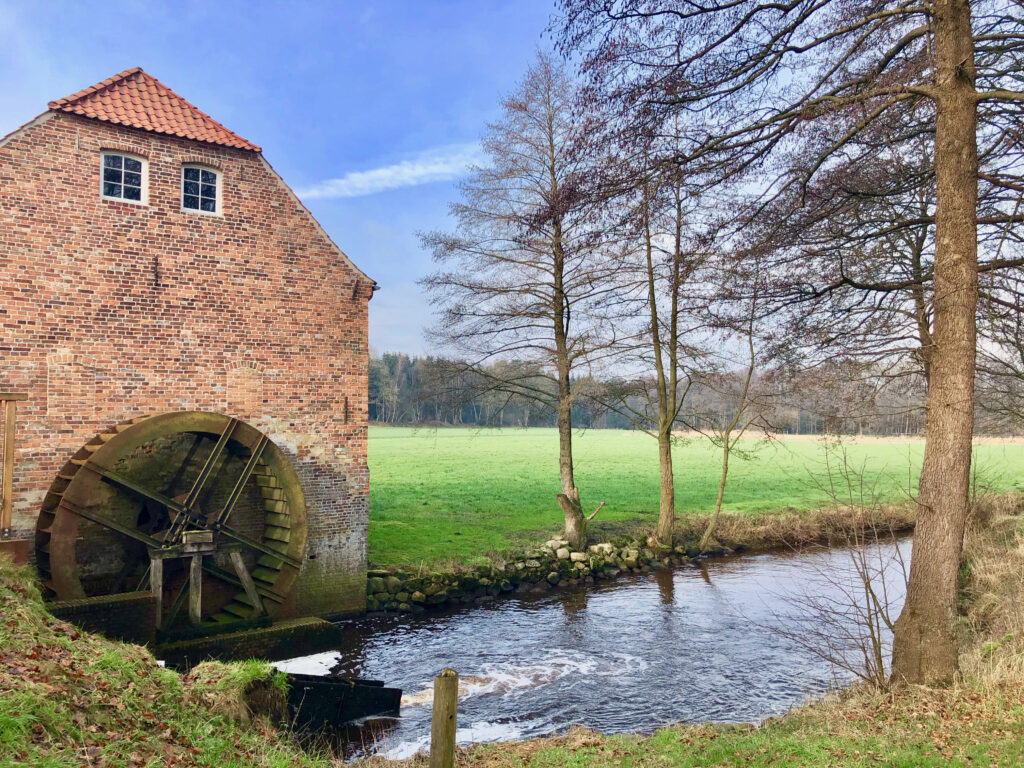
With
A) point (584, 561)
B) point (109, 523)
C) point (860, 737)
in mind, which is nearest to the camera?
point (860, 737)

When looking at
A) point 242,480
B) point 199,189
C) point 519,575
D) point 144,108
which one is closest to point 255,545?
point 242,480

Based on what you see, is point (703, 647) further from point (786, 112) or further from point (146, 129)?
point (146, 129)

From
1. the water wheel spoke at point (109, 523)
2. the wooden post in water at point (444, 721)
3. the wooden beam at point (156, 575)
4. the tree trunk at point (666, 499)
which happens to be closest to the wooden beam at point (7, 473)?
the water wheel spoke at point (109, 523)

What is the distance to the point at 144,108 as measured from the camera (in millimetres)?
9742

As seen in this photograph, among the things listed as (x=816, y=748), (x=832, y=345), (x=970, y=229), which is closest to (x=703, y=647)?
(x=832, y=345)

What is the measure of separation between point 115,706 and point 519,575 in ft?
29.2

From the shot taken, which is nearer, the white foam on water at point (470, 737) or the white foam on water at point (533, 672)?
the white foam on water at point (470, 737)

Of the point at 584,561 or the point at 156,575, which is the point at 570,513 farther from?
the point at 156,575

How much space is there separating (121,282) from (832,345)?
29.8 ft

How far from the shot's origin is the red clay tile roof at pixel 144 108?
9.12 meters

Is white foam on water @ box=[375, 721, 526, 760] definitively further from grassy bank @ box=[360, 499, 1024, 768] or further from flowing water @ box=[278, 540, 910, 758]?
grassy bank @ box=[360, 499, 1024, 768]

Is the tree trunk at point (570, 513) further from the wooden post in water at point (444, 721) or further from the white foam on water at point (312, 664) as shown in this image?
the wooden post in water at point (444, 721)

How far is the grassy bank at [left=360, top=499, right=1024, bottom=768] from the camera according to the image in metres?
4.44

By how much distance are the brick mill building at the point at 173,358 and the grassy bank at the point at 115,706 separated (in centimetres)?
271
